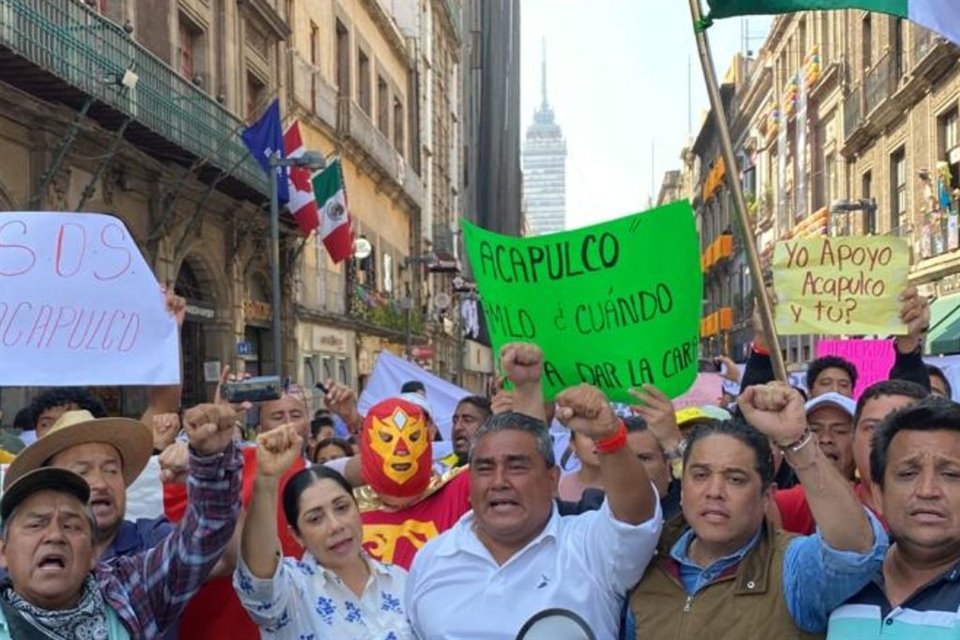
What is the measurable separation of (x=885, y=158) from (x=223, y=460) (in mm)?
26623

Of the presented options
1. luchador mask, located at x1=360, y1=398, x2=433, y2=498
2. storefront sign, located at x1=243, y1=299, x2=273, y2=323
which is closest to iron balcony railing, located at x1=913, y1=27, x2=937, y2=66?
storefront sign, located at x1=243, y1=299, x2=273, y2=323

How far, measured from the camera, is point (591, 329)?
3.75 metres

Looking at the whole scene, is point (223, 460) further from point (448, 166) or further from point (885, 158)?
point (448, 166)

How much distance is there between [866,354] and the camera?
8.08 metres

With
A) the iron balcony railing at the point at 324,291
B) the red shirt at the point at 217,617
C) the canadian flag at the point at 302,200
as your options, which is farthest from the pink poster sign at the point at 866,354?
the iron balcony railing at the point at 324,291

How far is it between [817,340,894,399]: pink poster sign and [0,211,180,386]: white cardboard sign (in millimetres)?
5054

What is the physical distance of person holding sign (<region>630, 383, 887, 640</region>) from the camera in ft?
8.00

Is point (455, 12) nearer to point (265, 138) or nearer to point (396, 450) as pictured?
point (265, 138)

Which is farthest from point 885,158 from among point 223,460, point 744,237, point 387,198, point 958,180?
point 223,460

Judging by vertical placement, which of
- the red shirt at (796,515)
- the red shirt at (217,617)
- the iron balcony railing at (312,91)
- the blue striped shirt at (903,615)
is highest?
the iron balcony railing at (312,91)

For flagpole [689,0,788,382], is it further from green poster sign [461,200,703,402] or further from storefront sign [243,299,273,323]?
storefront sign [243,299,273,323]

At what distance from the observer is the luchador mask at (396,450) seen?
153 inches

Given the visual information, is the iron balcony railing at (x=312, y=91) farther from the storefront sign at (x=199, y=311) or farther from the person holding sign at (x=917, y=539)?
the person holding sign at (x=917, y=539)

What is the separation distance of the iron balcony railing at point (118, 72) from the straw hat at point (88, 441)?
→ 8.37m
